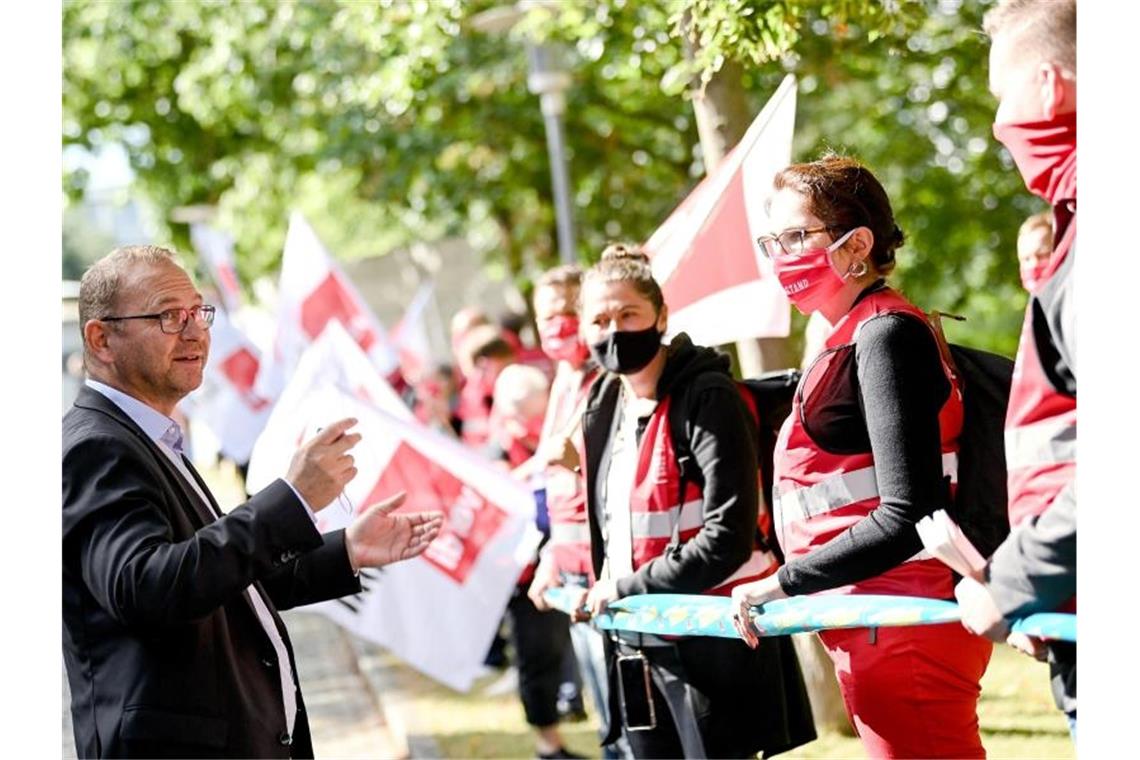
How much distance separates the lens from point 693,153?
40.8 ft

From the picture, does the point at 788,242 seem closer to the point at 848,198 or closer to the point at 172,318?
the point at 848,198

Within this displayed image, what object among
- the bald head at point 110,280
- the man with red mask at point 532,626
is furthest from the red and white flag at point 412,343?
the bald head at point 110,280

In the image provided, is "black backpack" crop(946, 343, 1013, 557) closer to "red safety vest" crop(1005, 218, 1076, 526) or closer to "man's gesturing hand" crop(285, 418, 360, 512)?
A: "red safety vest" crop(1005, 218, 1076, 526)

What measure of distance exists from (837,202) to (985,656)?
1190 millimetres

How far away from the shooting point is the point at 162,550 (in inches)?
132

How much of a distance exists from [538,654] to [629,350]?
341cm

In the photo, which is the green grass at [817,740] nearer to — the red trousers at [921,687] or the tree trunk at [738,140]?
the tree trunk at [738,140]

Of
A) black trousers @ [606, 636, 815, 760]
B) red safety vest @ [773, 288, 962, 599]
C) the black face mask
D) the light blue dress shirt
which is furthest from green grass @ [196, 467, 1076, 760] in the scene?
the light blue dress shirt

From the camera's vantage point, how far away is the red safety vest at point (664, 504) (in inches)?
188

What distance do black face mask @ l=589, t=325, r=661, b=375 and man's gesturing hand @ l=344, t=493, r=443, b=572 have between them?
117 centimetres

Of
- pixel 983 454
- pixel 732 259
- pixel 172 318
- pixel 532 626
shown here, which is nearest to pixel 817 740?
pixel 532 626
